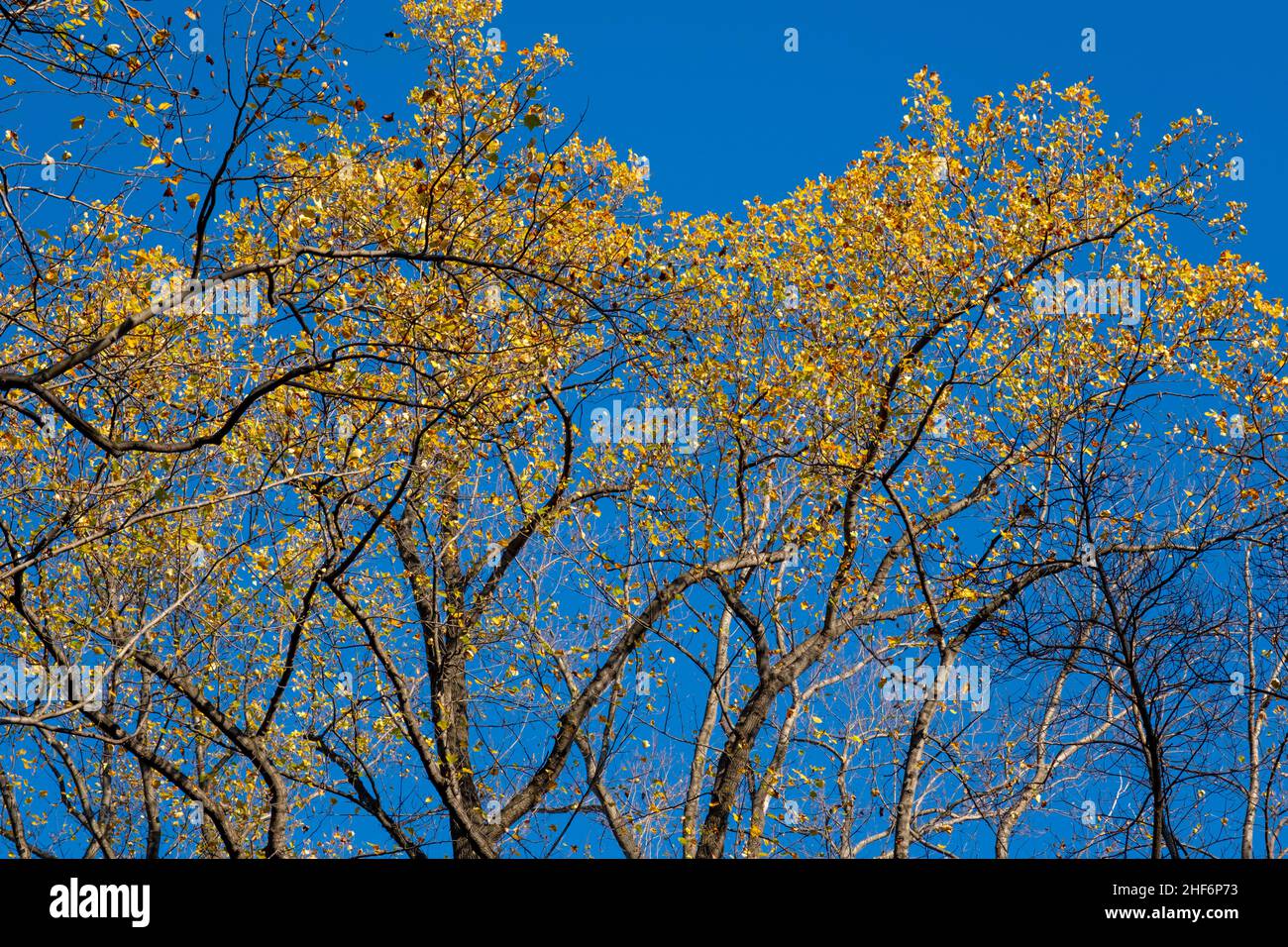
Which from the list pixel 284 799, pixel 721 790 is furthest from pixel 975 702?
pixel 284 799

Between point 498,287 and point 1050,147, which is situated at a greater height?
point 1050,147

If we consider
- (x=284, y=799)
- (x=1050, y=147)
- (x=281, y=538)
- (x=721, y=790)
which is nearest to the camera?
(x=284, y=799)

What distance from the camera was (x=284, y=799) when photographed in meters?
10.1

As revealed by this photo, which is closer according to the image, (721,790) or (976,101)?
(721,790)

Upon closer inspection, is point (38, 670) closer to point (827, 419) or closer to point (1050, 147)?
point (827, 419)

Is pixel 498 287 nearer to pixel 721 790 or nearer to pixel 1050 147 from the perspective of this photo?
pixel 721 790

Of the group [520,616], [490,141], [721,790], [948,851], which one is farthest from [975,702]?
[490,141]

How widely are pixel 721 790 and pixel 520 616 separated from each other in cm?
291
